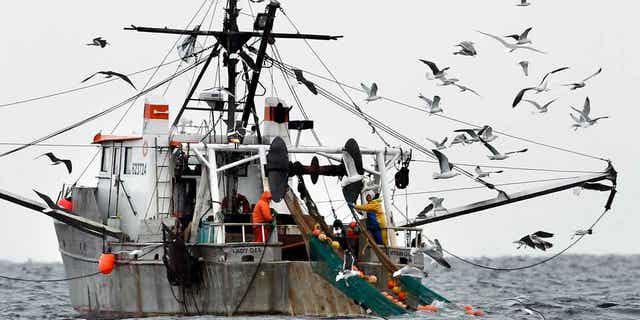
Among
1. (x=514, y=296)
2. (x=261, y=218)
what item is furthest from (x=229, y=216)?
(x=514, y=296)

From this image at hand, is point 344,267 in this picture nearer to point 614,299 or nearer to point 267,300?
A: point 267,300

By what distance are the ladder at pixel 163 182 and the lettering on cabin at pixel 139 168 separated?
458mm

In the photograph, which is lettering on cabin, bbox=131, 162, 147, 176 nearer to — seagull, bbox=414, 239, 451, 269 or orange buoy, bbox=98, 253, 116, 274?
orange buoy, bbox=98, 253, 116, 274

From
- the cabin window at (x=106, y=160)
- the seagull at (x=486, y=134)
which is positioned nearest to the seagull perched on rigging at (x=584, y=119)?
the seagull at (x=486, y=134)

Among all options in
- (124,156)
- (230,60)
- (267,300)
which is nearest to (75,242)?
(124,156)

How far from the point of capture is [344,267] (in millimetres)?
31312

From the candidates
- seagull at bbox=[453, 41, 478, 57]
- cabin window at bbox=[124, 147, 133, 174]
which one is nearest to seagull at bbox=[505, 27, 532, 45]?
seagull at bbox=[453, 41, 478, 57]

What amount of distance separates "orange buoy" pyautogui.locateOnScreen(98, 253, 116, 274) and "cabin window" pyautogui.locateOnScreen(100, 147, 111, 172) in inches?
196

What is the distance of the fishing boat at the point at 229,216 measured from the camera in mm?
31641

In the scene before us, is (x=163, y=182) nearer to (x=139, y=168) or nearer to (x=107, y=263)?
(x=139, y=168)

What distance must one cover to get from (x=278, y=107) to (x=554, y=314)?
918 cm

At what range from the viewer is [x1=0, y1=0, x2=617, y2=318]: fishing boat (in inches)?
1246

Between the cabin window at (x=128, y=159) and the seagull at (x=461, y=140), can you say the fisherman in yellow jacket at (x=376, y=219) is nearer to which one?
the seagull at (x=461, y=140)

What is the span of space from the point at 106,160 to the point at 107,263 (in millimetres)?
5638
